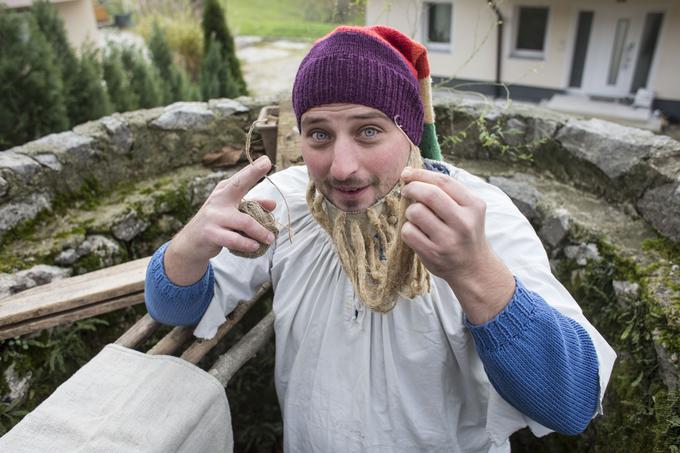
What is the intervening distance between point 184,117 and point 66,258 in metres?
1.12

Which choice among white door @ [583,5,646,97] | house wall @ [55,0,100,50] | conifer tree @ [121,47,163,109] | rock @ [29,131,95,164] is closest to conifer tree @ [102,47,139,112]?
conifer tree @ [121,47,163,109]

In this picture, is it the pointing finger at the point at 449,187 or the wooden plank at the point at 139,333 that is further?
the wooden plank at the point at 139,333

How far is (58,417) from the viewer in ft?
4.16

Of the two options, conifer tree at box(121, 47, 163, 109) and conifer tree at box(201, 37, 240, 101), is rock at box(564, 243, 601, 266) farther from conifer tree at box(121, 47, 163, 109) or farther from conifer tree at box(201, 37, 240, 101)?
conifer tree at box(201, 37, 240, 101)

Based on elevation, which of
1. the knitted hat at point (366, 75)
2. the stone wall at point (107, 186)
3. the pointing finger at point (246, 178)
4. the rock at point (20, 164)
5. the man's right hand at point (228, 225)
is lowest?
the stone wall at point (107, 186)

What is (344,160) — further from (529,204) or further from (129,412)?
(529,204)

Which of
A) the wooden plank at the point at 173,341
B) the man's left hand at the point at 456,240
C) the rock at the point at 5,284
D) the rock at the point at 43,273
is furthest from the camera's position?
the rock at the point at 43,273

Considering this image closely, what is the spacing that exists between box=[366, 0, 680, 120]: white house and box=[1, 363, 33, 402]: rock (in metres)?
7.65

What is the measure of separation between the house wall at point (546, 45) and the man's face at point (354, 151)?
6.93m

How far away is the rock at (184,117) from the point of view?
2.88 m

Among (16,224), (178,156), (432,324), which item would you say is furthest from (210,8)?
(432,324)

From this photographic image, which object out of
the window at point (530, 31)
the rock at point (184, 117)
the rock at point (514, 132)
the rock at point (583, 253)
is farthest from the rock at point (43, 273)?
the window at point (530, 31)

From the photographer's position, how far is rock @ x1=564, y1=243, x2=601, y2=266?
7.00 ft

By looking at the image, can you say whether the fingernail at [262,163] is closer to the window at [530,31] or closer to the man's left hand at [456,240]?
the man's left hand at [456,240]
